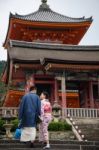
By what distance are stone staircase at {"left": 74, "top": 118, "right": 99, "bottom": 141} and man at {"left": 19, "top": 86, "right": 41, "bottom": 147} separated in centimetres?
942

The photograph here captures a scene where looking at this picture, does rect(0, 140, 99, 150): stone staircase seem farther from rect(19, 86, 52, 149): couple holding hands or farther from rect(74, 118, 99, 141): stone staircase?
rect(74, 118, 99, 141): stone staircase

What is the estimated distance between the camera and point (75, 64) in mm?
27672

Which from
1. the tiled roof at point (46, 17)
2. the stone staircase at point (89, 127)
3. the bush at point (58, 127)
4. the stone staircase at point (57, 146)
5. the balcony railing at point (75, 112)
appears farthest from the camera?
the tiled roof at point (46, 17)

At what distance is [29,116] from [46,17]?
2809 cm

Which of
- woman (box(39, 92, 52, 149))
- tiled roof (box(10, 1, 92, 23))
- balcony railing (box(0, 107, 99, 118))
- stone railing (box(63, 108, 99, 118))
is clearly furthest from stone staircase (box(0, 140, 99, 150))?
tiled roof (box(10, 1, 92, 23))

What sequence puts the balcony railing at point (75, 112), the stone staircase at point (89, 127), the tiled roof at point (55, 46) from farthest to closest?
the tiled roof at point (55, 46), the balcony railing at point (75, 112), the stone staircase at point (89, 127)

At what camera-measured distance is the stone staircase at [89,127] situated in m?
21.2

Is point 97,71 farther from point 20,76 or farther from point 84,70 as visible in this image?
point 20,76

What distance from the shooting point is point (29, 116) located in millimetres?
11586

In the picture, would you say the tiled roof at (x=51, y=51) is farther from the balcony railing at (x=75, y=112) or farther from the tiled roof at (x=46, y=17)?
the balcony railing at (x=75, y=112)

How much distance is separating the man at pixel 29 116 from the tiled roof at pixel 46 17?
24.1 meters

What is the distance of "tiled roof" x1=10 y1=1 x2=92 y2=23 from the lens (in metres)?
36.9

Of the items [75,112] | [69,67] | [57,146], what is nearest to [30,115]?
[57,146]

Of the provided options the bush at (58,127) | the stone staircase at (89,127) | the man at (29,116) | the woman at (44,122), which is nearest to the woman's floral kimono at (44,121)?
the woman at (44,122)
